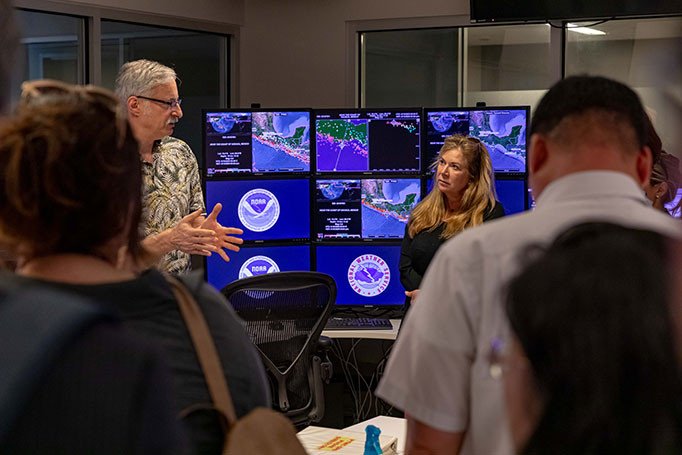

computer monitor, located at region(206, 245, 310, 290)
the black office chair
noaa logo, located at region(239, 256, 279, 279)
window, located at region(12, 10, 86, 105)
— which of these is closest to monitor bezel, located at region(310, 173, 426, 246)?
computer monitor, located at region(206, 245, 310, 290)

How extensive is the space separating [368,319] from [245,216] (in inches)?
35.1

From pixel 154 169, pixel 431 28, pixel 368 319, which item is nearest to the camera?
pixel 154 169

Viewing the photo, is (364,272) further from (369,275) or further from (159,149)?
(159,149)

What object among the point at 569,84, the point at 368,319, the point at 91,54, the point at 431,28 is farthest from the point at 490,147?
the point at 569,84

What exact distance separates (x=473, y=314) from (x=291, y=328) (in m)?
2.47

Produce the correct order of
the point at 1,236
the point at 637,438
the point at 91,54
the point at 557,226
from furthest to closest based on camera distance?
the point at 91,54, the point at 557,226, the point at 1,236, the point at 637,438

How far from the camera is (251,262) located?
4.72 metres

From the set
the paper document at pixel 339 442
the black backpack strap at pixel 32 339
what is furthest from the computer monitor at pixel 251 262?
the black backpack strap at pixel 32 339

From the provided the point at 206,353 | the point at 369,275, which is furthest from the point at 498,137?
the point at 206,353

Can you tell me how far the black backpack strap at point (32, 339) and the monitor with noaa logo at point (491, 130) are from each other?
13.1 feet

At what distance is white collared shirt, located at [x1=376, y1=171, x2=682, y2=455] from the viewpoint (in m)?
1.26

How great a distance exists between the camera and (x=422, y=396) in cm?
131

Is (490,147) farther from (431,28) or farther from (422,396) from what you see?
(422,396)

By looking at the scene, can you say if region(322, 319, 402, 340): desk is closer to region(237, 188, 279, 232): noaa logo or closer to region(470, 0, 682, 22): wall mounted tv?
region(237, 188, 279, 232): noaa logo
